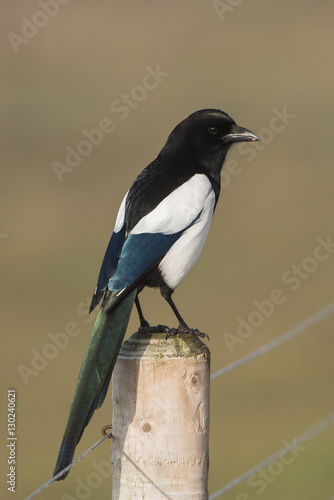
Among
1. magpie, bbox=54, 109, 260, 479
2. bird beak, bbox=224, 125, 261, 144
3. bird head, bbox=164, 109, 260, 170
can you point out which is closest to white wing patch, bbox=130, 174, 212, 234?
magpie, bbox=54, 109, 260, 479

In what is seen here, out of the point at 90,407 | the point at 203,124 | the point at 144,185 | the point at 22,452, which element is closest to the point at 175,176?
the point at 144,185

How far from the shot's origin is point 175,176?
8.68 ft

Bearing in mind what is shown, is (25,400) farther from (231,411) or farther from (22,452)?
(231,411)

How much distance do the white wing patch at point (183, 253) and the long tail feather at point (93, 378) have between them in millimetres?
416

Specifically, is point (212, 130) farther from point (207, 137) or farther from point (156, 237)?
point (156, 237)

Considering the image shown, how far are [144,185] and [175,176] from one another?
118mm

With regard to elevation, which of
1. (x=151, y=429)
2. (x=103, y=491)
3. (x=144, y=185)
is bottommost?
(x=103, y=491)

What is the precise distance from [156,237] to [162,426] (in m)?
0.72

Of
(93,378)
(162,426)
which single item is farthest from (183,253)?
(162,426)

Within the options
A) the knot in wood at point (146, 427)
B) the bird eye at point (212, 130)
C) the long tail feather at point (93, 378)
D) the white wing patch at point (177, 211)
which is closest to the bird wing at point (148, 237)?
the white wing patch at point (177, 211)

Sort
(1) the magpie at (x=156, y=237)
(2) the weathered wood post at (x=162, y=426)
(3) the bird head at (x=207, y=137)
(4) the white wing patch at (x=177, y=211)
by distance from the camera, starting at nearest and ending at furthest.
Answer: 1. (2) the weathered wood post at (x=162, y=426)
2. (1) the magpie at (x=156, y=237)
3. (4) the white wing patch at (x=177, y=211)
4. (3) the bird head at (x=207, y=137)

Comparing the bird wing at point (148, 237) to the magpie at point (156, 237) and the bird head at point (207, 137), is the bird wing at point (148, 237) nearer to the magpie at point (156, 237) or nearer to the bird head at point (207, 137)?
the magpie at point (156, 237)

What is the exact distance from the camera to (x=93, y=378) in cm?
201

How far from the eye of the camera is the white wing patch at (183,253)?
258 cm
